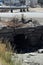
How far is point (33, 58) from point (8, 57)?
179 centimetres

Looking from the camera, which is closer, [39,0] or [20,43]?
[20,43]

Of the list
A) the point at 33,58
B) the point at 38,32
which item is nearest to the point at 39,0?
the point at 38,32

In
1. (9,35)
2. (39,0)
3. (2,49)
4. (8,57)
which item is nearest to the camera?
(8,57)

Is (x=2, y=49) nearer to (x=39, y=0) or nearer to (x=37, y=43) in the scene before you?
(x=37, y=43)

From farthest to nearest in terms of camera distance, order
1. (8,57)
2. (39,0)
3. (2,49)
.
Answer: (39,0) → (2,49) → (8,57)

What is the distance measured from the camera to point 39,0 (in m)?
50.9

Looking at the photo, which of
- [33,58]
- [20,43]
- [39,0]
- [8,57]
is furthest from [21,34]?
[39,0]

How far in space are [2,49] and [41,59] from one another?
65.4 inches

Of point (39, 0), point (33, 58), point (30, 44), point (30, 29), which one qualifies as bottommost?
point (39, 0)

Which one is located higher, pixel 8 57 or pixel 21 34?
pixel 8 57

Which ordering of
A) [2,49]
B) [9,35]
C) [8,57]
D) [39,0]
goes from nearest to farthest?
[8,57]
[2,49]
[9,35]
[39,0]

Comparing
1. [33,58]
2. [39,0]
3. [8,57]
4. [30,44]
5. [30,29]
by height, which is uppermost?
[8,57]

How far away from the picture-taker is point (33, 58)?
11.6 m

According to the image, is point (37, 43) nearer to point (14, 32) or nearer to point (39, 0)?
point (14, 32)
